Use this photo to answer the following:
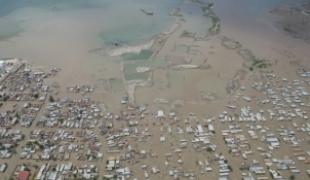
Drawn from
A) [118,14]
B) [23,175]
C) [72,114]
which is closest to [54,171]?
[23,175]

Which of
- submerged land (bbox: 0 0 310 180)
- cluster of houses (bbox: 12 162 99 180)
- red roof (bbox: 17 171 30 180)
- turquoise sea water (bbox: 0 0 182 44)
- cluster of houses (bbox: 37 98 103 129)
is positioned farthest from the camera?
turquoise sea water (bbox: 0 0 182 44)

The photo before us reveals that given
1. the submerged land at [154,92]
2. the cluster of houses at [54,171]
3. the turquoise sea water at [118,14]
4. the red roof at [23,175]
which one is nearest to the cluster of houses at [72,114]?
the submerged land at [154,92]

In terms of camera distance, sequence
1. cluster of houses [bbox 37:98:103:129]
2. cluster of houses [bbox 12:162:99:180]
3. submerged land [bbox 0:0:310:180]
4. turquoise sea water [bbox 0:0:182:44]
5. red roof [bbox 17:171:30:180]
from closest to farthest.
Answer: red roof [bbox 17:171:30:180]
cluster of houses [bbox 12:162:99:180]
submerged land [bbox 0:0:310:180]
cluster of houses [bbox 37:98:103:129]
turquoise sea water [bbox 0:0:182:44]

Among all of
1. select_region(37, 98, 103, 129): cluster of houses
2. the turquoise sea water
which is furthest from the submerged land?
the turquoise sea water

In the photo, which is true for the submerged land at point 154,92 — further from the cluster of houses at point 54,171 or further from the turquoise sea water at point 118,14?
the turquoise sea water at point 118,14

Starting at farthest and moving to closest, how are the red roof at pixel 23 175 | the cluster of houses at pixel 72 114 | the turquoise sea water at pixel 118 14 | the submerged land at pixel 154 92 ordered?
the turquoise sea water at pixel 118 14 < the cluster of houses at pixel 72 114 < the submerged land at pixel 154 92 < the red roof at pixel 23 175

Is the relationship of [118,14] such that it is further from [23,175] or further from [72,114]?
[23,175]

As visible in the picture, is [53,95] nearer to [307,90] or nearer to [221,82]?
[221,82]

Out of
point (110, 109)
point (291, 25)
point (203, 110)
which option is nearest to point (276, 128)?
point (203, 110)

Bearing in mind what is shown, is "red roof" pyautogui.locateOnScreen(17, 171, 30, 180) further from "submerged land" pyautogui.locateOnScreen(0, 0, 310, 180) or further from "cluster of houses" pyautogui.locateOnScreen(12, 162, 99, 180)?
Result: "submerged land" pyautogui.locateOnScreen(0, 0, 310, 180)

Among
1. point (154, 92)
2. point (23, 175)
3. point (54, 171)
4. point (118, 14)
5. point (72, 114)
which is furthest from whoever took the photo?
point (118, 14)
